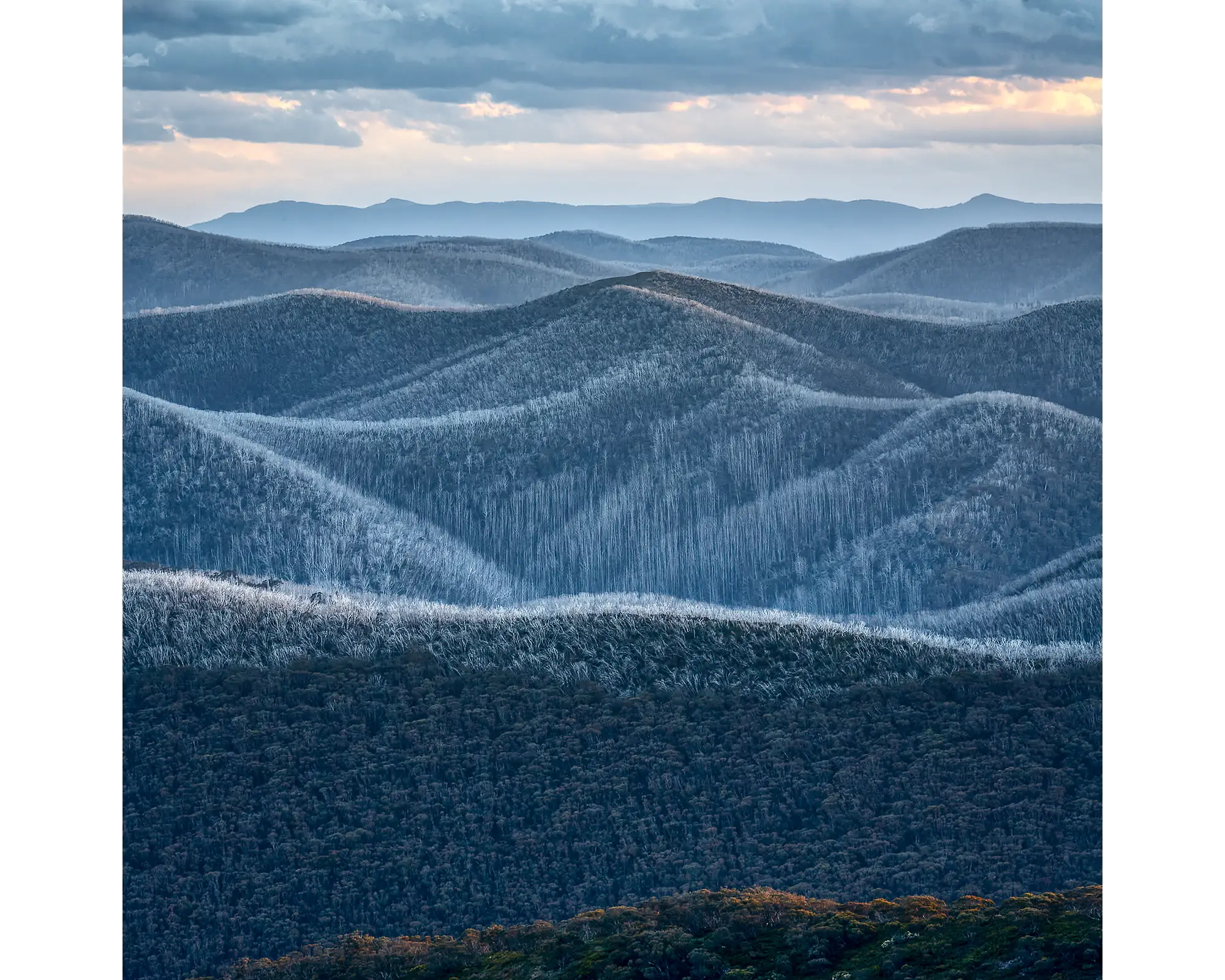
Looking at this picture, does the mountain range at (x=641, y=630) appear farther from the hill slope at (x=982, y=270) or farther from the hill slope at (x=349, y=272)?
the hill slope at (x=349, y=272)

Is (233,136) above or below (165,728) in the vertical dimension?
above

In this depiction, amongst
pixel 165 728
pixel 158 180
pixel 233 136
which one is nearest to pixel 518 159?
pixel 233 136

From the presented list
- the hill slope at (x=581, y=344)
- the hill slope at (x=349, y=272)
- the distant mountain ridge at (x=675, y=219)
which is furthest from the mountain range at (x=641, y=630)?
the hill slope at (x=349, y=272)

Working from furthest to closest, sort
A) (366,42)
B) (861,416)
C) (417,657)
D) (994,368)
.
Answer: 1. (994,368)
2. (861,416)
3. (366,42)
4. (417,657)

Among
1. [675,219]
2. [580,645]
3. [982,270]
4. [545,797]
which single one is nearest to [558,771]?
[545,797]

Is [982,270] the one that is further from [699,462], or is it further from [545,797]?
[545,797]
